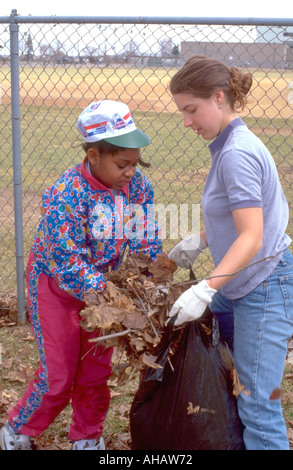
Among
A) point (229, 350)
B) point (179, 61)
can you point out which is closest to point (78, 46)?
point (179, 61)

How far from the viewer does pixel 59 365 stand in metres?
2.54

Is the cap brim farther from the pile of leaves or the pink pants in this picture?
the pink pants

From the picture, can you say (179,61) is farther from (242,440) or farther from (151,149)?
(151,149)

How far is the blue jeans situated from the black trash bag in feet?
0.37

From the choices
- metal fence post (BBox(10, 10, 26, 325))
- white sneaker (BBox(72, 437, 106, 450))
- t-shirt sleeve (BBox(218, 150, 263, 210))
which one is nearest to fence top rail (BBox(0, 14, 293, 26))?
metal fence post (BBox(10, 10, 26, 325))

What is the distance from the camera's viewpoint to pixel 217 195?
7.04 feet

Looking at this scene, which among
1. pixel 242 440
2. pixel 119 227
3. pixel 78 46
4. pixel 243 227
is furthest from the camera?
pixel 78 46

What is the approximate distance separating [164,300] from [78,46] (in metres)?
2.39

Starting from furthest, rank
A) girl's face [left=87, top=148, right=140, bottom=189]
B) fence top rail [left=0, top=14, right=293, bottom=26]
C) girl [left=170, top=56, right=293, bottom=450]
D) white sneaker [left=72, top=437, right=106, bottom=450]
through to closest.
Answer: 1. fence top rail [left=0, top=14, right=293, bottom=26]
2. white sneaker [left=72, top=437, right=106, bottom=450]
3. girl's face [left=87, top=148, right=140, bottom=189]
4. girl [left=170, top=56, right=293, bottom=450]

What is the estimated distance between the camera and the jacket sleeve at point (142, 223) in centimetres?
263

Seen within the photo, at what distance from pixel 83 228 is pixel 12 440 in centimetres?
106

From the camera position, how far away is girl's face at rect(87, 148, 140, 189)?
2.39 m

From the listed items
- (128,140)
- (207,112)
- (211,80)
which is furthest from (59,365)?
(211,80)

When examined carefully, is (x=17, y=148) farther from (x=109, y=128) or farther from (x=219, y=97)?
(x=219, y=97)
